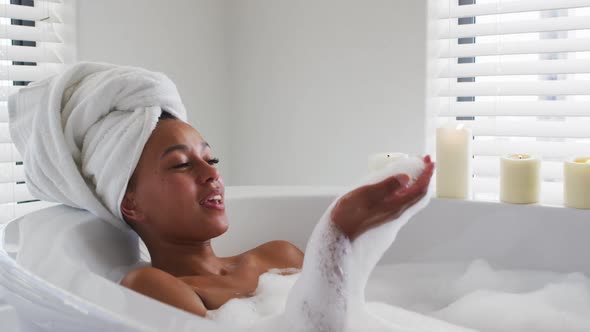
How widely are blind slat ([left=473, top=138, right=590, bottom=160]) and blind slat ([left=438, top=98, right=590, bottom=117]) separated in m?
0.09

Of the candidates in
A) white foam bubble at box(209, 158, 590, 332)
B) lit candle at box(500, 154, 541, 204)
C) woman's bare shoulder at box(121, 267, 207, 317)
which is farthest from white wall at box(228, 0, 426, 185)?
woman's bare shoulder at box(121, 267, 207, 317)

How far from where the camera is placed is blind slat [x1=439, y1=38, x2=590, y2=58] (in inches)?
74.0

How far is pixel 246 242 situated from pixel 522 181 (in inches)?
27.5

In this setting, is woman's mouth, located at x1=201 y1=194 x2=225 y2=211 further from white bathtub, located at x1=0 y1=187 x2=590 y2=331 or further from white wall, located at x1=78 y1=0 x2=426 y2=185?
white wall, located at x1=78 y1=0 x2=426 y2=185

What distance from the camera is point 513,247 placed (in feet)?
5.00

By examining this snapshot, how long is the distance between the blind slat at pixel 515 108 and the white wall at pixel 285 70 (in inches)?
4.1

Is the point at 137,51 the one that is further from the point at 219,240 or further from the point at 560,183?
the point at 560,183

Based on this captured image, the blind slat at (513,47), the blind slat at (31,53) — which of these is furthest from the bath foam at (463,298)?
the blind slat at (31,53)

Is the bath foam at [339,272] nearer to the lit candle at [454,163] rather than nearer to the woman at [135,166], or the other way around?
the woman at [135,166]

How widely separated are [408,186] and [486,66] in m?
1.40

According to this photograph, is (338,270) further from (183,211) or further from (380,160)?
(380,160)

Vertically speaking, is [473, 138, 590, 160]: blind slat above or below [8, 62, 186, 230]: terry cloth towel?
below

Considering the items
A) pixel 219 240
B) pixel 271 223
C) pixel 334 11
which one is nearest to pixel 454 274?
pixel 271 223

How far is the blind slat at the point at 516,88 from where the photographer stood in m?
1.91
